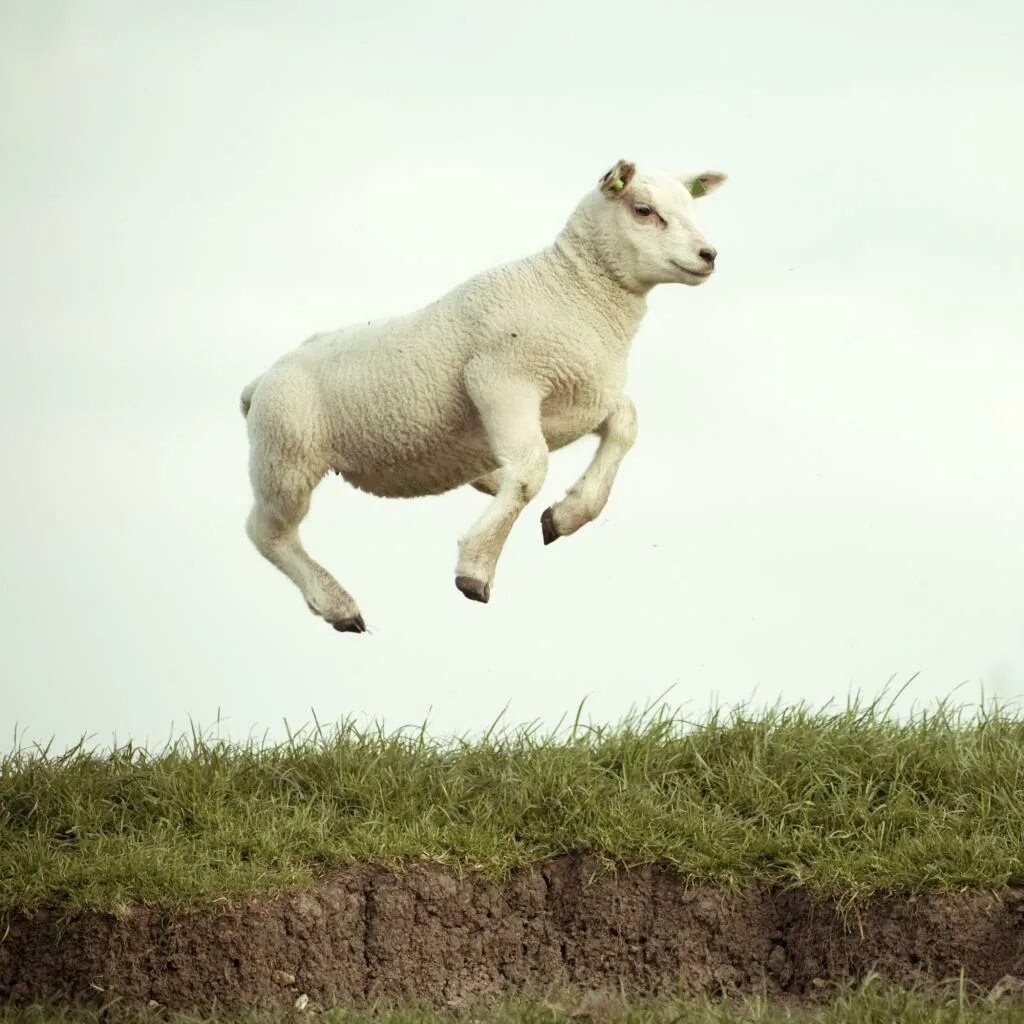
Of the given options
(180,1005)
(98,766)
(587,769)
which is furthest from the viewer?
(98,766)

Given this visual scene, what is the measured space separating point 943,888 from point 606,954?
1.15 meters

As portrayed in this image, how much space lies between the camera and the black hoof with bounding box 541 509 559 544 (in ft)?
21.7

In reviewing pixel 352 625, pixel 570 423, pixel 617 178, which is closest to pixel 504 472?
pixel 570 423

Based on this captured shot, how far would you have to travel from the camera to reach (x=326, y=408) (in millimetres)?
6773

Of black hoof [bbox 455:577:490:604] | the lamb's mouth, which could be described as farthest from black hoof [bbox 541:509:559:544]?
the lamb's mouth

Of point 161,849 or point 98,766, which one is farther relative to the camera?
point 98,766

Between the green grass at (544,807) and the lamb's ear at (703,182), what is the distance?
194 centimetres

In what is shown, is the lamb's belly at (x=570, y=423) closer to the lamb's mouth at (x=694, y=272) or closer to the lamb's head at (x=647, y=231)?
the lamb's head at (x=647, y=231)

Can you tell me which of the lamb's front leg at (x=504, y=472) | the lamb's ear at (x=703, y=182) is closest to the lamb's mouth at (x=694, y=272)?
the lamb's ear at (x=703, y=182)

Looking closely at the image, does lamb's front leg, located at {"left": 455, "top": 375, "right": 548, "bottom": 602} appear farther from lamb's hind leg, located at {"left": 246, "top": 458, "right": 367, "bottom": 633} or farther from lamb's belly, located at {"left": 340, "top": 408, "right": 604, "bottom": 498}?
lamb's hind leg, located at {"left": 246, "top": 458, "right": 367, "bottom": 633}

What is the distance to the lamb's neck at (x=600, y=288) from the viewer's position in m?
6.57

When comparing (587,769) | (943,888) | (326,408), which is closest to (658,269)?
(326,408)

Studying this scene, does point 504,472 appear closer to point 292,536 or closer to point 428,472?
point 428,472

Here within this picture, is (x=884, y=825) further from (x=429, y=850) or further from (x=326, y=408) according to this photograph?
(x=326, y=408)
